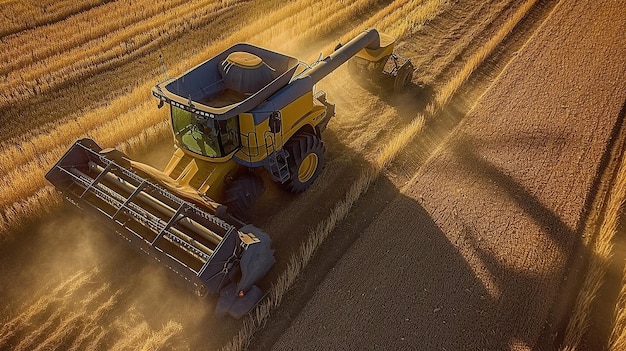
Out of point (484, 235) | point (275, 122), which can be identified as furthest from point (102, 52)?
point (484, 235)

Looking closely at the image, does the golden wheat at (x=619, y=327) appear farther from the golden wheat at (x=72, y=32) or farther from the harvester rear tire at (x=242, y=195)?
the golden wheat at (x=72, y=32)

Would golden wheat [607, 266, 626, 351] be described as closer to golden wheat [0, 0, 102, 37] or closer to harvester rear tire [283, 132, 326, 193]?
harvester rear tire [283, 132, 326, 193]

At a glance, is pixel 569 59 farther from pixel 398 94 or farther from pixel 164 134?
pixel 164 134

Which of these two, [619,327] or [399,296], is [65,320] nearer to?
[399,296]

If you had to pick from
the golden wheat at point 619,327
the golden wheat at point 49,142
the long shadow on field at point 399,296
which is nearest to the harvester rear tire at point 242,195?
the long shadow on field at point 399,296

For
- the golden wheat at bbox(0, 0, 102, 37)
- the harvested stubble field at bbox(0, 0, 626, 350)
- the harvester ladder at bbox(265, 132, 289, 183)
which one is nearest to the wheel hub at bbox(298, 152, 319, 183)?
the harvested stubble field at bbox(0, 0, 626, 350)

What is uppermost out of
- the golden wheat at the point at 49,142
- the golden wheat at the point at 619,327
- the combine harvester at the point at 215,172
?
the combine harvester at the point at 215,172

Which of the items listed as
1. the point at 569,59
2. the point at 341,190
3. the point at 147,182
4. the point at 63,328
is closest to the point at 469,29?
the point at 569,59
